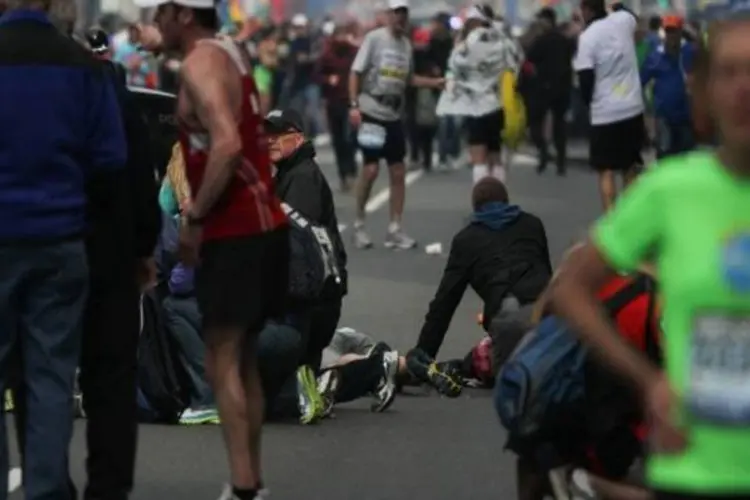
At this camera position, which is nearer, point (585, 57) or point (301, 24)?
point (585, 57)

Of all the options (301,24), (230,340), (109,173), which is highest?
(109,173)

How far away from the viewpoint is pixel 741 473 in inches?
169

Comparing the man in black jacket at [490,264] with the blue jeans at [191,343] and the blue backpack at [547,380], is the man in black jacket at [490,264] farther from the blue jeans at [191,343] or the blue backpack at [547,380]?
the blue backpack at [547,380]

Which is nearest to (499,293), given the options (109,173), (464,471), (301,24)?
(464,471)

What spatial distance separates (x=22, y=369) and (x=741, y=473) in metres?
3.34

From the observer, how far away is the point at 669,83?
21.9 m

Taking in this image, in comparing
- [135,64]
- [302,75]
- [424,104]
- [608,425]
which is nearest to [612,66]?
[608,425]

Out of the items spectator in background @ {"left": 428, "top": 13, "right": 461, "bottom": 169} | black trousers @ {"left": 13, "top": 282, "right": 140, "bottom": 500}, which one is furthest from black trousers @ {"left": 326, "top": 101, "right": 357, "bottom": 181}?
black trousers @ {"left": 13, "top": 282, "right": 140, "bottom": 500}

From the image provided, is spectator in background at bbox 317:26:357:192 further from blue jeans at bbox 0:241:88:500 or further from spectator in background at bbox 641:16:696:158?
blue jeans at bbox 0:241:88:500

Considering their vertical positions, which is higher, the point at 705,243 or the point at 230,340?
the point at 705,243

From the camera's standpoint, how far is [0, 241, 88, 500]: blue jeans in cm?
709

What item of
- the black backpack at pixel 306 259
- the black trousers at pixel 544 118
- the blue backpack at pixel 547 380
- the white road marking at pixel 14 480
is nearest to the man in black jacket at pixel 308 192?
the black backpack at pixel 306 259

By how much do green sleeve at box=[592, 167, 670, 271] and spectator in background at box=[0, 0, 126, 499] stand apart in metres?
2.89

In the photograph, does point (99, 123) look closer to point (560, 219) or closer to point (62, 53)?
point (62, 53)
